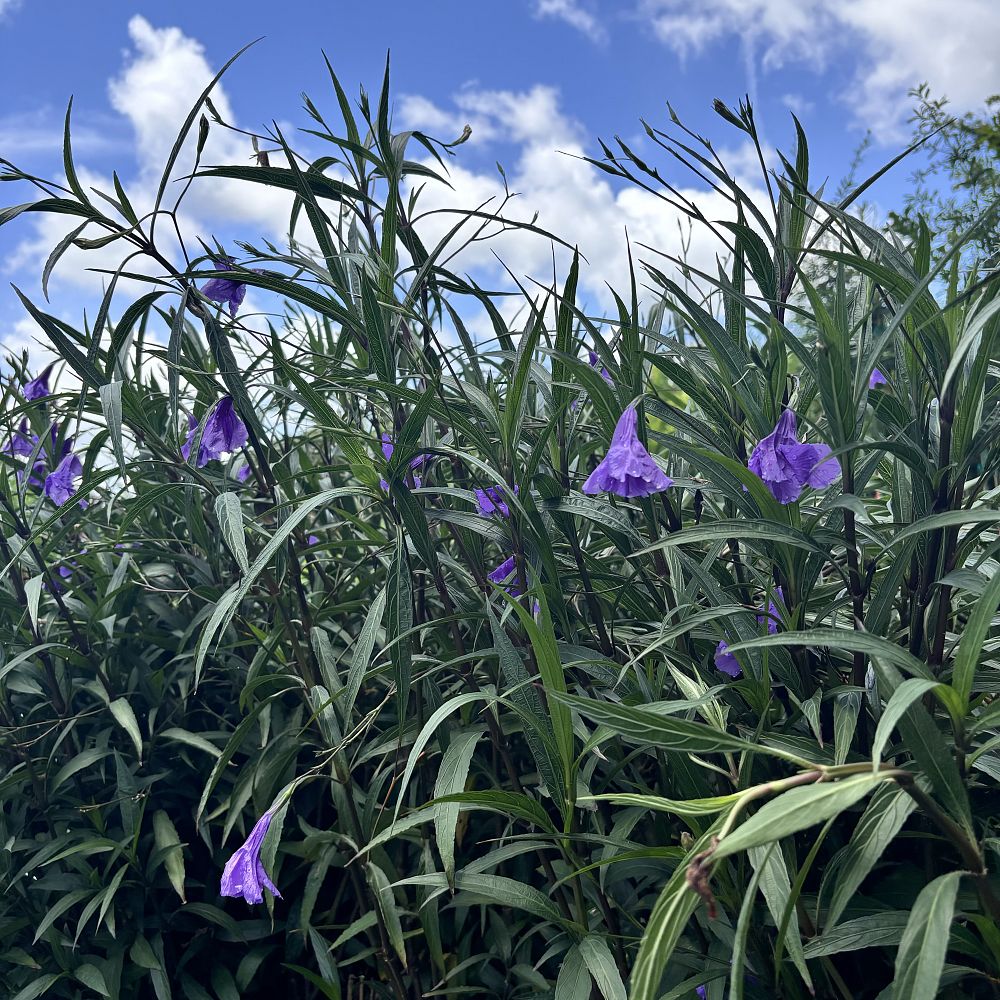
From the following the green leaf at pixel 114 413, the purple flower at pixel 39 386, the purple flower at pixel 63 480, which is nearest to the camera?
the green leaf at pixel 114 413

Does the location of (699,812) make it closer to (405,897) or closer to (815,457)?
(815,457)

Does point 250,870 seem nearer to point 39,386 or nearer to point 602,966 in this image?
point 602,966

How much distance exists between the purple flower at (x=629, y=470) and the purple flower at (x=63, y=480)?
1.21 meters

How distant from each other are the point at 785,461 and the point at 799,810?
1.71ft

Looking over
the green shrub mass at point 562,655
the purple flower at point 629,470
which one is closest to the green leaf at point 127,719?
the green shrub mass at point 562,655

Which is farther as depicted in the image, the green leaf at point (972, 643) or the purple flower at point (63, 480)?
the purple flower at point (63, 480)

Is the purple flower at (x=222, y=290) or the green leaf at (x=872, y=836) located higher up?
the purple flower at (x=222, y=290)

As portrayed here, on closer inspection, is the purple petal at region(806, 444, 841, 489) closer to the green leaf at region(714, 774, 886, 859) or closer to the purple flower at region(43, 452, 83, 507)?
the green leaf at region(714, 774, 886, 859)

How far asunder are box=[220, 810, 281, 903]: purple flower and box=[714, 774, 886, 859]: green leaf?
716 millimetres

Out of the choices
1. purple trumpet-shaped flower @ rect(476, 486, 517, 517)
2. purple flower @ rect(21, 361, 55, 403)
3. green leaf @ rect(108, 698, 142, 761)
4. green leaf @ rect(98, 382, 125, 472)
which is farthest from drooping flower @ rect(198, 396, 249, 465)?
purple flower @ rect(21, 361, 55, 403)

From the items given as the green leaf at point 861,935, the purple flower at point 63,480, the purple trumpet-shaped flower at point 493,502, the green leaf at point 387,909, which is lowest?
the green leaf at point 861,935

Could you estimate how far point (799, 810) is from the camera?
54 centimetres

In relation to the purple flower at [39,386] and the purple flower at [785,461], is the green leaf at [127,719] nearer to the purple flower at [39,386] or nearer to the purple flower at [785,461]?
the purple flower at [39,386]

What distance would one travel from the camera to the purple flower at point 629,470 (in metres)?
1.00
